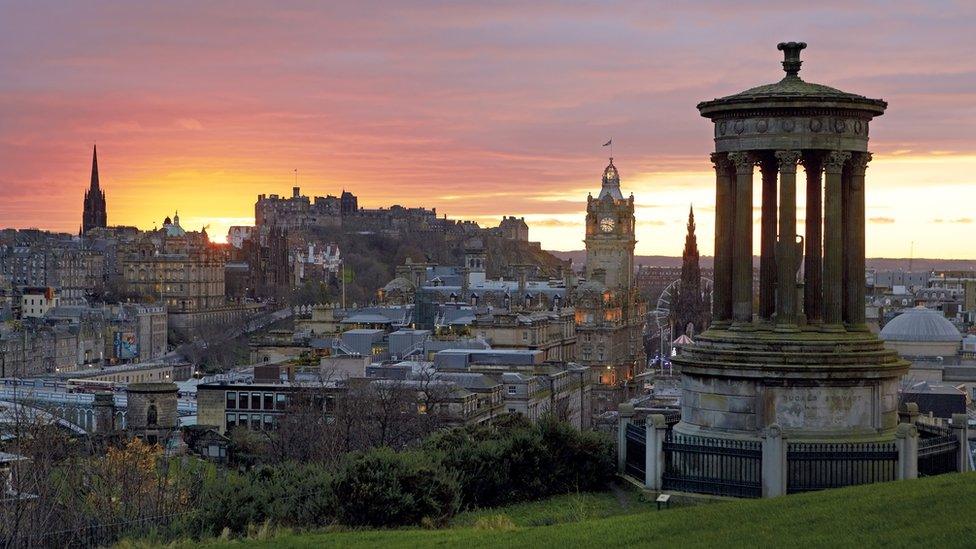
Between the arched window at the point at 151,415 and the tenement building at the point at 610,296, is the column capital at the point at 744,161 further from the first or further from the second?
the tenement building at the point at 610,296

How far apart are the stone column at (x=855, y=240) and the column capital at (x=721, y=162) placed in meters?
2.24

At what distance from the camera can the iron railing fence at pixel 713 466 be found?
98.1 ft

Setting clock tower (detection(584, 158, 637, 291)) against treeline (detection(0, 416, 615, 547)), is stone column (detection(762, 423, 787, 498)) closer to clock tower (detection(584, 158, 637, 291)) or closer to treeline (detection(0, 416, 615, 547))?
treeline (detection(0, 416, 615, 547))

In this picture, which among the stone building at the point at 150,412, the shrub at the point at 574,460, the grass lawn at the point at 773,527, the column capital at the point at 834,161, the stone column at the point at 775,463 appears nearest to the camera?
the grass lawn at the point at 773,527

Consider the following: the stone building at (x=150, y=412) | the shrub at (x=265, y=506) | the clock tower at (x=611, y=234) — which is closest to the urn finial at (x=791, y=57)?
the shrub at (x=265, y=506)

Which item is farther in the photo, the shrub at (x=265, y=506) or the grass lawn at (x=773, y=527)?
the shrub at (x=265, y=506)

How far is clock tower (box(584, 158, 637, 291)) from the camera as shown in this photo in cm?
17762

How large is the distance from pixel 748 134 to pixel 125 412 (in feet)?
207

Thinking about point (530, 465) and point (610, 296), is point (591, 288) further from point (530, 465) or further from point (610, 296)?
point (530, 465)

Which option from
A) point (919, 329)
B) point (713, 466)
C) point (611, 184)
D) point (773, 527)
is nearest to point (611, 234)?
point (611, 184)

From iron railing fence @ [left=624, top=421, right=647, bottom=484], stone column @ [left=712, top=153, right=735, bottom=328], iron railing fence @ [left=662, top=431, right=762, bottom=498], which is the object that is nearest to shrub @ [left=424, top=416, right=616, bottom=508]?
iron railing fence @ [left=624, top=421, right=647, bottom=484]

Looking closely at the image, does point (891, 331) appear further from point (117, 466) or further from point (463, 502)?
point (463, 502)

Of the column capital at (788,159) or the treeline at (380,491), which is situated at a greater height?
the column capital at (788,159)

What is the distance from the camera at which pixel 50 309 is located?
19788 cm
